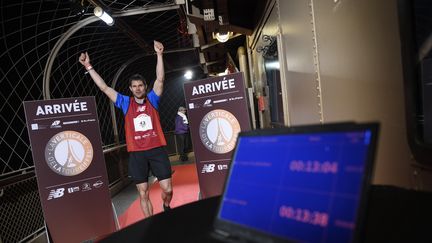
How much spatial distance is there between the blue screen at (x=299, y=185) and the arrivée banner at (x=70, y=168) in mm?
2558

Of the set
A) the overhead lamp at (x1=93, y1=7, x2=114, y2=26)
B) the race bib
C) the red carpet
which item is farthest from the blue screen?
the overhead lamp at (x1=93, y1=7, x2=114, y2=26)

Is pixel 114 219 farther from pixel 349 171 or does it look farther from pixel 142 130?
pixel 349 171

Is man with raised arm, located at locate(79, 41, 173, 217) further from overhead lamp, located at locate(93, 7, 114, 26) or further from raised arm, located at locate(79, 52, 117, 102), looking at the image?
overhead lamp, located at locate(93, 7, 114, 26)

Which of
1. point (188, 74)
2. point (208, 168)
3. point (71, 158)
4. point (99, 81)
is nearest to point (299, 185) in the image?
point (208, 168)

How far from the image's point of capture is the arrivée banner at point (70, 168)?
2.73 metres

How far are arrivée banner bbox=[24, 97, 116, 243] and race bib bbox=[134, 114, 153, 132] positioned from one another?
1.63 feet

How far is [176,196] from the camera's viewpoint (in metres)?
4.43

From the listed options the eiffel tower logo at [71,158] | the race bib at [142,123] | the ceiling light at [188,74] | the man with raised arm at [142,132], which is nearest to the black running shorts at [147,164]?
the man with raised arm at [142,132]

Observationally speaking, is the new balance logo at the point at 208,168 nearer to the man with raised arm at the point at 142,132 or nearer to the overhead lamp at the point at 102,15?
the man with raised arm at the point at 142,132

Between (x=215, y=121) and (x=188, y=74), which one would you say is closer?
(x=215, y=121)

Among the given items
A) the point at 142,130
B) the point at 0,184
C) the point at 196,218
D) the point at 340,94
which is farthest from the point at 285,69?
the point at 0,184

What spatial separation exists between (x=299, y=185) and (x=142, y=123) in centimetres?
241

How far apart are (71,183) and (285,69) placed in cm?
222

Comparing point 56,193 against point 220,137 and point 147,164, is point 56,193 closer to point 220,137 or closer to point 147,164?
point 147,164
